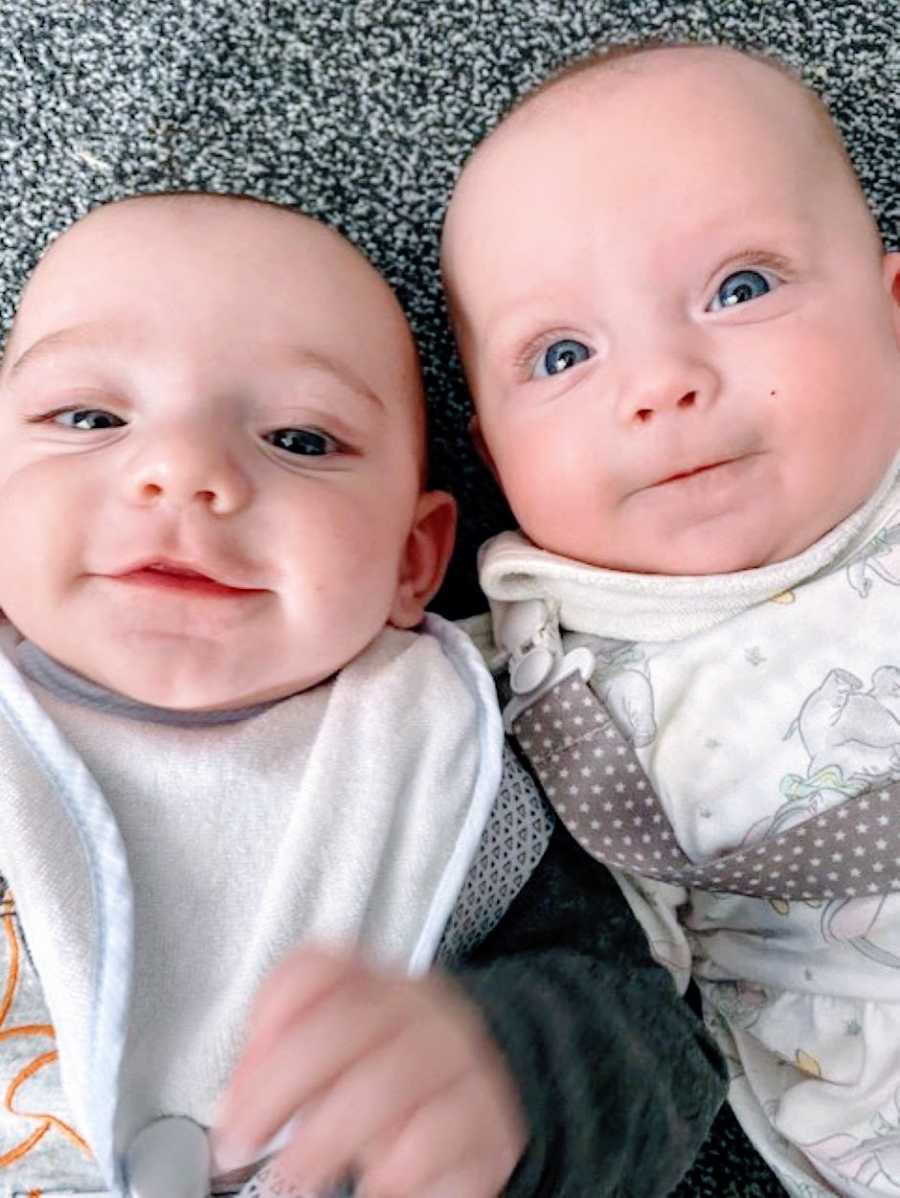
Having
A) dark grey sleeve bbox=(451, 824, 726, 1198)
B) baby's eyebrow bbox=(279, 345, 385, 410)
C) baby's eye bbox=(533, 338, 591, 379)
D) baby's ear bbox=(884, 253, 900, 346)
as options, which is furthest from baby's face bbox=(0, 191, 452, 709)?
baby's ear bbox=(884, 253, 900, 346)

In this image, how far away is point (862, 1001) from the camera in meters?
0.95

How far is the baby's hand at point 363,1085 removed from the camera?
635 millimetres

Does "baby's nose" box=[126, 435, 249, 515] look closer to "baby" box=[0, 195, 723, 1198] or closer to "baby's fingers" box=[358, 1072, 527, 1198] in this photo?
"baby" box=[0, 195, 723, 1198]

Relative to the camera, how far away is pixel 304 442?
95 cm

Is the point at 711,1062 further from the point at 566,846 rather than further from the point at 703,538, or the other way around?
the point at 703,538

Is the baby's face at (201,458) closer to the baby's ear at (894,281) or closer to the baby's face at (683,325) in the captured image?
the baby's face at (683,325)

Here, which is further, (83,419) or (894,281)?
(894,281)

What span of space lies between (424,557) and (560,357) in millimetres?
185

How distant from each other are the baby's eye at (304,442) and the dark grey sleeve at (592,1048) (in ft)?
1.11

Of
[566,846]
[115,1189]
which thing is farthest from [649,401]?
[115,1189]

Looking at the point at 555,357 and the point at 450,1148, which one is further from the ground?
the point at 555,357

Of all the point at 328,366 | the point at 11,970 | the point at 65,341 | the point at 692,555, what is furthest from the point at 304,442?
the point at 11,970

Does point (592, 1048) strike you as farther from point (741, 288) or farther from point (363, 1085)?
point (741, 288)

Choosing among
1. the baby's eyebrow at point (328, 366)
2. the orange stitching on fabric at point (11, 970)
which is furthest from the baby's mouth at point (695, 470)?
the orange stitching on fabric at point (11, 970)
